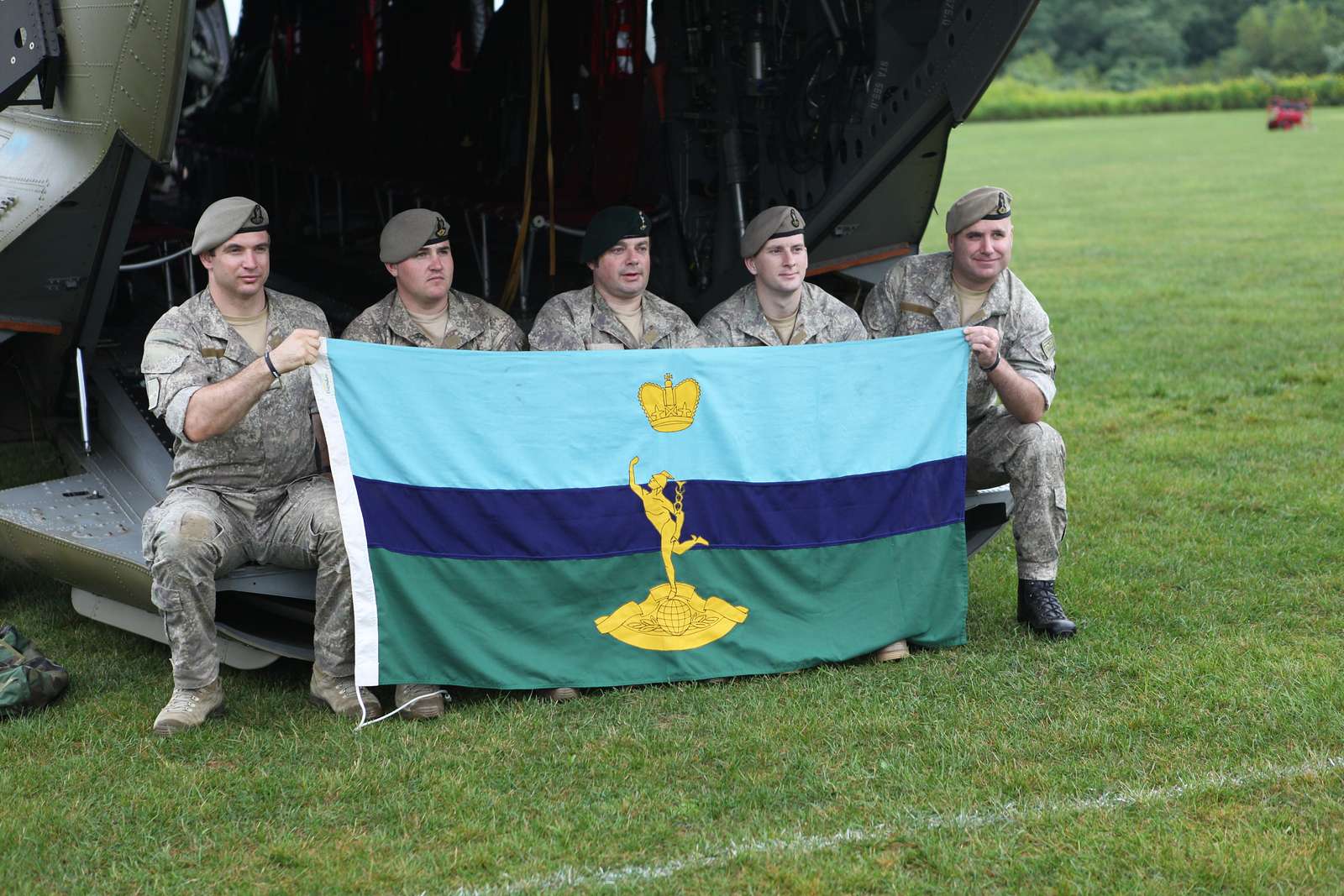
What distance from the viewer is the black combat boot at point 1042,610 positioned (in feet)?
16.1

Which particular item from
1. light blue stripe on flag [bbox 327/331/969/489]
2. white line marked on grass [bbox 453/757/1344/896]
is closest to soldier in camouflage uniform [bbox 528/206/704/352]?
light blue stripe on flag [bbox 327/331/969/489]

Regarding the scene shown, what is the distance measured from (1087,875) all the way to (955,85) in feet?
10.7

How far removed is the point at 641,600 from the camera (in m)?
4.53

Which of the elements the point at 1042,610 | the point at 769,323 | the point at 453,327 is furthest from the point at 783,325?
the point at 1042,610

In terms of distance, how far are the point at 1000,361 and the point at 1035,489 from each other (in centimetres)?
A: 47

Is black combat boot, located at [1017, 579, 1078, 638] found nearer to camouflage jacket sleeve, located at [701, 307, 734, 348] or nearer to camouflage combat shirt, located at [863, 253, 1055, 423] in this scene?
camouflage combat shirt, located at [863, 253, 1055, 423]

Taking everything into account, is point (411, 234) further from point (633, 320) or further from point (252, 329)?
point (633, 320)

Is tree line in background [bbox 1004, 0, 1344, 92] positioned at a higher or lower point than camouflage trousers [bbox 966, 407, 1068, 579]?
higher

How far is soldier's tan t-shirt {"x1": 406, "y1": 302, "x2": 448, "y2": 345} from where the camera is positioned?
15.9 ft

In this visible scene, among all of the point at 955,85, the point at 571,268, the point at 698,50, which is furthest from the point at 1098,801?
the point at 571,268

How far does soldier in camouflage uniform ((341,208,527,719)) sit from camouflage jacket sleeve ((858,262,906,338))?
1293mm

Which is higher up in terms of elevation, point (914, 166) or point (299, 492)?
point (914, 166)

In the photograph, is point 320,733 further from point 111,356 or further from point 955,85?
point 955,85

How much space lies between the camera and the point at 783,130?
258 inches
